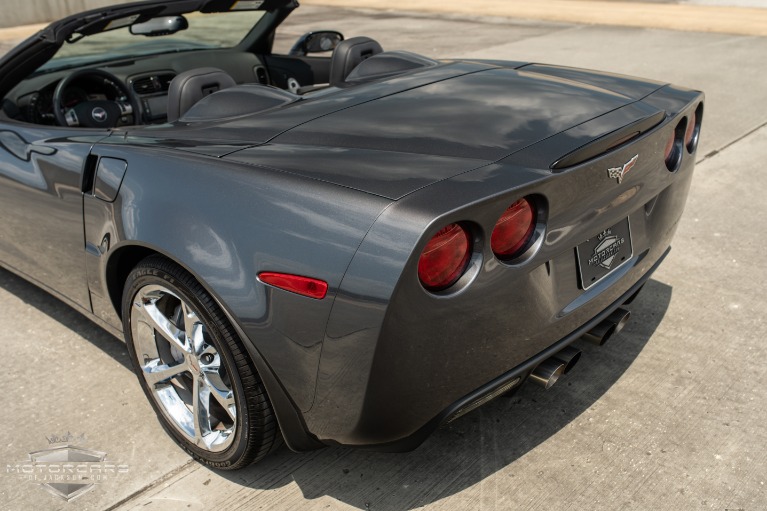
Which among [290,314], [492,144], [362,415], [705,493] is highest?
[492,144]

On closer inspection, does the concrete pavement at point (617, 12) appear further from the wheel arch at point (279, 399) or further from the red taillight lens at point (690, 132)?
the wheel arch at point (279, 399)

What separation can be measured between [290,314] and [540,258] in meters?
0.72

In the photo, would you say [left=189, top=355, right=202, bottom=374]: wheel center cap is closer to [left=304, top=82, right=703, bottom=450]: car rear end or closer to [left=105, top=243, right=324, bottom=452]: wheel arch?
[left=105, top=243, right=324, bottom=452]: wheel arch

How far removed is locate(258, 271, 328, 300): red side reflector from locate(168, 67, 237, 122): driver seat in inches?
44.2

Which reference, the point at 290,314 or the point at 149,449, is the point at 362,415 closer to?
the point at 290,314

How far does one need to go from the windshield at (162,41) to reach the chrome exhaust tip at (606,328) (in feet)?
7.47

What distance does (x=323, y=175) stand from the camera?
2326 millimetres

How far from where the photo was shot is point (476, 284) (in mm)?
2215

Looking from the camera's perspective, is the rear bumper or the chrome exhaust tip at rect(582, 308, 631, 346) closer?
the rear bumper

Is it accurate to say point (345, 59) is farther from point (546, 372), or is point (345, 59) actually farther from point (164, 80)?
point (546, 372)

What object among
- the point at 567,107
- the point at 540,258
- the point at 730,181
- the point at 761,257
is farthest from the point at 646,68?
the point at 540,258

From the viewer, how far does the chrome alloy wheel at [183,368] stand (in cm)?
266

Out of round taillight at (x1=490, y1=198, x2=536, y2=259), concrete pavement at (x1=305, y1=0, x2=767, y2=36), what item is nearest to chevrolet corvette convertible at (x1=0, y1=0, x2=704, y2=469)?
round taillight at (x1=490, y1=198, x2=536, y2=259)

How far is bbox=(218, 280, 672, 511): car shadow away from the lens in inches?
106
